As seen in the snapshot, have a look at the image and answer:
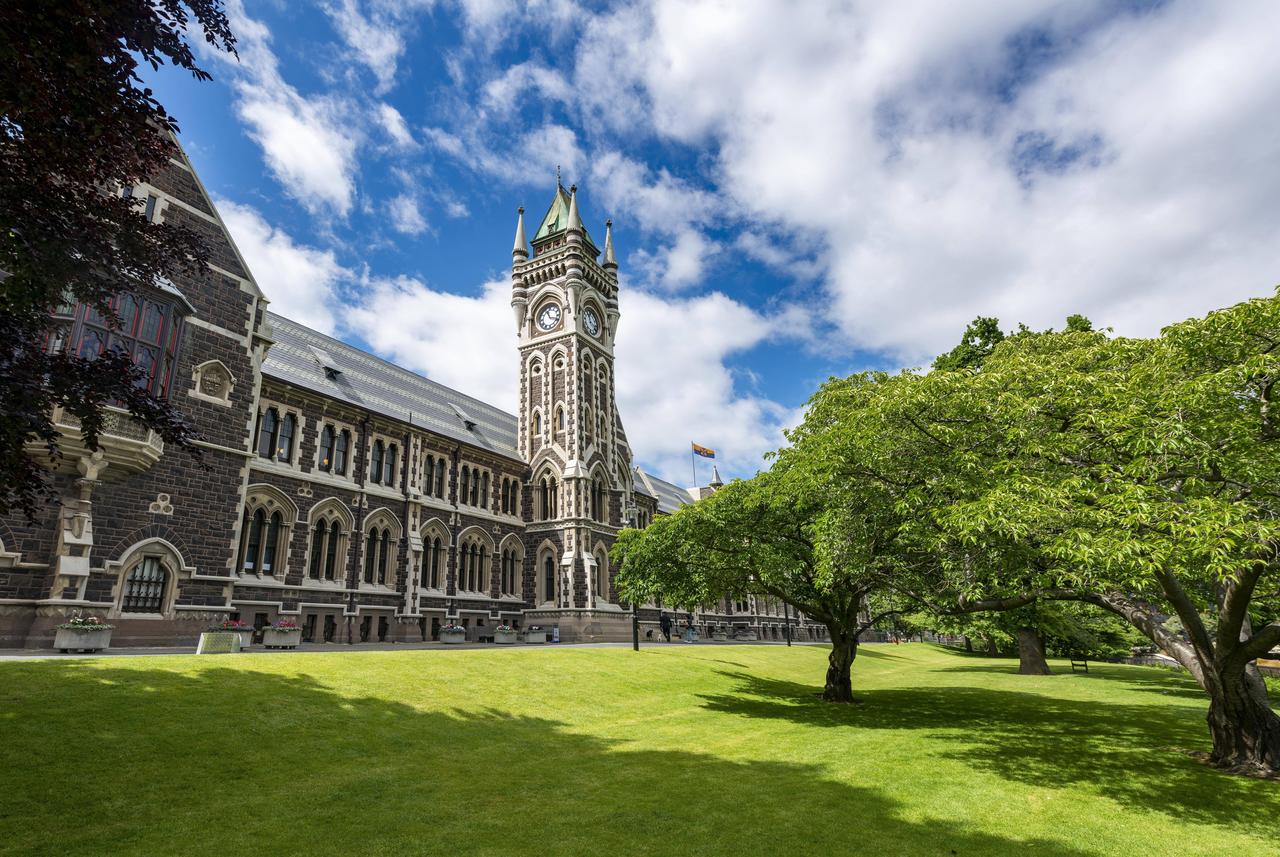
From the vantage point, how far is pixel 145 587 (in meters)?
19.8

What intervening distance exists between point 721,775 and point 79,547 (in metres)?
18.0

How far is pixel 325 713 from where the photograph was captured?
12.3 meters

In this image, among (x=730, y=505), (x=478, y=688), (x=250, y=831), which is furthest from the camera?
(x=730, y=505)

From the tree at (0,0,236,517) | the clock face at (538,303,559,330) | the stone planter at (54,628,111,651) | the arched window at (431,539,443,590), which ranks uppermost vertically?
the clock face at (538,303,559,330)

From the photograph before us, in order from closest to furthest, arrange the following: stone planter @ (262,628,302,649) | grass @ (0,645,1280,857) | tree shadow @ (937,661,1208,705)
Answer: grass @ (0,645,1280,857) < stone planter @ (262,628,302,649) < tree shadow @ (937,661,1208,705)

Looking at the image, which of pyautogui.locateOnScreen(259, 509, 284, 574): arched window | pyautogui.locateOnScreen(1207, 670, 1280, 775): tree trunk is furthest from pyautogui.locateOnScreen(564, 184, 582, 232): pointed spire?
pyautogui.locateOnScreen(1207, 670, 1280, 775): tree trunk

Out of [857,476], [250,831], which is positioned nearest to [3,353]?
[250,831]

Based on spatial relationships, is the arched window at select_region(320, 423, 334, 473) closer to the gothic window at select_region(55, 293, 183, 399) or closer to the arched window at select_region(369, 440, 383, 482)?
the arched window at select_region(369, 440, 383, 482)

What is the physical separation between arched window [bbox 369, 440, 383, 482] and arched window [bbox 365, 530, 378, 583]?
2.73 meters

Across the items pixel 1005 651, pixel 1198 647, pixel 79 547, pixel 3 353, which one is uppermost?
pixel 3 353

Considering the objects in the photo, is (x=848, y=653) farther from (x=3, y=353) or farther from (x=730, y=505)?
(x=3, y=353)

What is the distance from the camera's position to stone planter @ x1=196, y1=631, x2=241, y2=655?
55.7 ft

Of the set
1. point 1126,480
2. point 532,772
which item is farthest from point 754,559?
point 1126,480

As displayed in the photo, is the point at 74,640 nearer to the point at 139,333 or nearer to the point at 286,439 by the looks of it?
the point at 139,333
